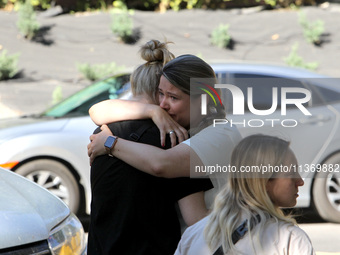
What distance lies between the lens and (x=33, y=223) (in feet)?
11.2

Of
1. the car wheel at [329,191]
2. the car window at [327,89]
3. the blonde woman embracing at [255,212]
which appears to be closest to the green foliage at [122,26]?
the car window at [327,89]

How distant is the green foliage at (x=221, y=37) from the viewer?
658 inches

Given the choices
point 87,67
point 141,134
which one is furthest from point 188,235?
point 87,67

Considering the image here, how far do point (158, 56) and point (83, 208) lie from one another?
4339 millimetres

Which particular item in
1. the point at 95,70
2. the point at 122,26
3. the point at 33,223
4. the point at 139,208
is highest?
the point at 139,208

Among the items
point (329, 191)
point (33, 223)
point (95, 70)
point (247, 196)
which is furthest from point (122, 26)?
point (247, 196)

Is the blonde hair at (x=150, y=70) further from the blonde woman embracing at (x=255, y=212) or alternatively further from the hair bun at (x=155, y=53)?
the blonde woman embracing at (x=255, y=212)

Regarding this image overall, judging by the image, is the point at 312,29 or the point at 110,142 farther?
the point at 312,29

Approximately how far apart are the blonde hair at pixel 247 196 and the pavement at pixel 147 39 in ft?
39.1

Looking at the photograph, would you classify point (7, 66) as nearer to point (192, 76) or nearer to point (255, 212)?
point (192, 76)

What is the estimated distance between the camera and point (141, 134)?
2.43 metres

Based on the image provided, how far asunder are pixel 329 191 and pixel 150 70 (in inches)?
183

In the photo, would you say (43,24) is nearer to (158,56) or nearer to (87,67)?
(87,67)

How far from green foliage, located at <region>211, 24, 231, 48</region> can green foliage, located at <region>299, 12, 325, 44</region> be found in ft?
7.11
